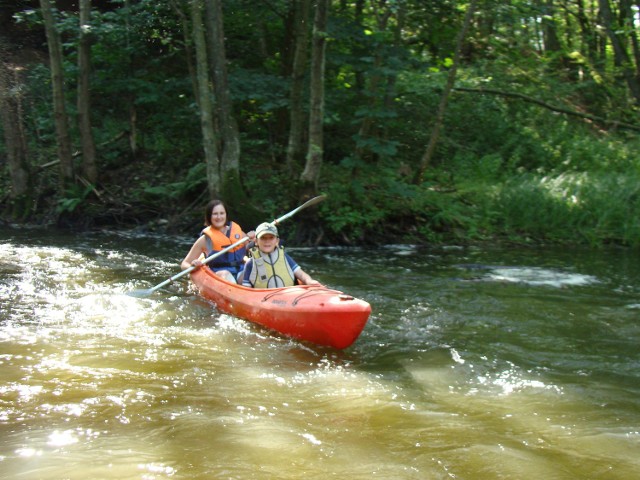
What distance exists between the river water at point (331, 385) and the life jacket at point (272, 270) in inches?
17.7

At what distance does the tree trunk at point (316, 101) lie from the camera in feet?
29.3

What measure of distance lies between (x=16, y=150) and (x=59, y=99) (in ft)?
4.98

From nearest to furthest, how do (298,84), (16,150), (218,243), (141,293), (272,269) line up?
(272,269) → (141,293) → (218,243) → (298,84) → (16,150)

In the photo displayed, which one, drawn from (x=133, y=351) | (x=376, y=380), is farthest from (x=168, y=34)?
(x=376, y=380)

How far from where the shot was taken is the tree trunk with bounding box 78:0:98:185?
10.6 metres

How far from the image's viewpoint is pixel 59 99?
1102 centimetres

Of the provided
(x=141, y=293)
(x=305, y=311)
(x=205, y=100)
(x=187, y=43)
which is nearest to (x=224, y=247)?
(x=141, y=293)

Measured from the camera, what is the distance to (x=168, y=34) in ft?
37.1

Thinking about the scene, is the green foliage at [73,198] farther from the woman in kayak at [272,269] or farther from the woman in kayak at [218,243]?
the woman in kayak at [272,269]

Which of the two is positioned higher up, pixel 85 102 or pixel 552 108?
pixel 85 102

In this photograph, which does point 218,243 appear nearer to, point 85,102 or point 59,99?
point 59,99

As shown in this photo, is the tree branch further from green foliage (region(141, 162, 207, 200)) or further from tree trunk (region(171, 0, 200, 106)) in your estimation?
green foliage (region(141, 162, 207, 200))

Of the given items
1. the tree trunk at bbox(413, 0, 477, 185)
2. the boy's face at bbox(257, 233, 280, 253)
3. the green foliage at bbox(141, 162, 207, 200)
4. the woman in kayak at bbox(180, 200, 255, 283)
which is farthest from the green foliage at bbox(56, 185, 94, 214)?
the boy's face at bbox(257, 233, 280, 253)

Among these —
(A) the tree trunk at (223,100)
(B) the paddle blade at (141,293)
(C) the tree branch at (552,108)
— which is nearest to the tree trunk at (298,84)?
(A) the tree trunk at (223,100)
